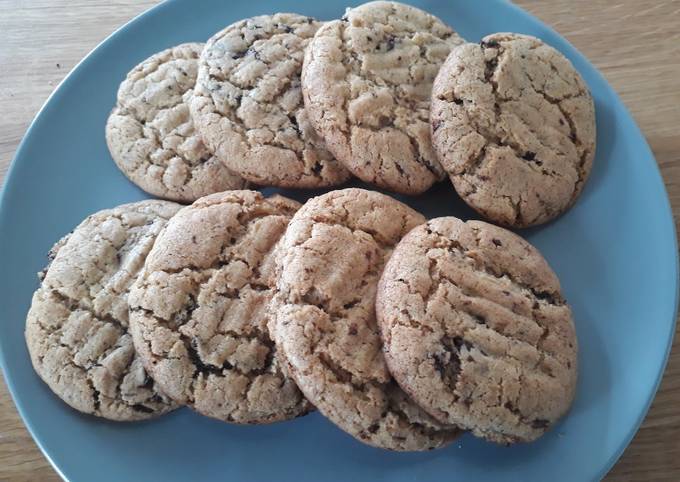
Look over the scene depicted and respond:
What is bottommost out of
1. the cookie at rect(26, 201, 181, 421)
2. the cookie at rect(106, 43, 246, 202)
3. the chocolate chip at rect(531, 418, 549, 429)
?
the chocolate chip at rect(531, 418, 549, 429)

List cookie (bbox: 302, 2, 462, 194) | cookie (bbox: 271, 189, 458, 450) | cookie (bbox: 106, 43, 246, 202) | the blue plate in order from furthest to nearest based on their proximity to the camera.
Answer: cookie (bbox: 106, 43, 246, 202) → cookie (bbox: 302, 2, 462, 194) → the blue plate → cookie (bbox: 271, 189, 458, 450)

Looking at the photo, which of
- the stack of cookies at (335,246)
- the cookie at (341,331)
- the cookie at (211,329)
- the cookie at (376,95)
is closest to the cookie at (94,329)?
the stack of cookies at (335,246)

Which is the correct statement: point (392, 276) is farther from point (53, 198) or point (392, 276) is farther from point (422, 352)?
point (53, 198)

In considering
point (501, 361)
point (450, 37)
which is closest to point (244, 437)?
point (501, 361)

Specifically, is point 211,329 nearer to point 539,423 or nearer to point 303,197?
point 303,197

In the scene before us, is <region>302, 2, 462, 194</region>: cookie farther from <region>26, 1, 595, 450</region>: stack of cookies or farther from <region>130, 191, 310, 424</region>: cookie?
<region>130, 191, 310, 424</region>: cookie

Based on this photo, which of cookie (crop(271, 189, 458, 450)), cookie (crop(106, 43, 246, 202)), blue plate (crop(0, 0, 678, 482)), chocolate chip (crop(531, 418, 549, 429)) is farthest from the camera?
cookie (crop(106, 43, 246, 202))

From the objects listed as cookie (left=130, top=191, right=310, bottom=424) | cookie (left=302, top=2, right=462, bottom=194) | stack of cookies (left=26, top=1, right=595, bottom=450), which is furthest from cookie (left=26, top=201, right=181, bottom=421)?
cookie (left=302, top=2, right=462, bottom=194)

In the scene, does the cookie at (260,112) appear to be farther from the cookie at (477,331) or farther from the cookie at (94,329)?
the cookie at (477,331)
